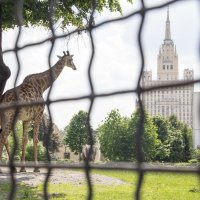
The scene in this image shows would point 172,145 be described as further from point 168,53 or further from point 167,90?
point 167,90

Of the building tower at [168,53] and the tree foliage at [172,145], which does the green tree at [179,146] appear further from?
the building tower at [168,53]

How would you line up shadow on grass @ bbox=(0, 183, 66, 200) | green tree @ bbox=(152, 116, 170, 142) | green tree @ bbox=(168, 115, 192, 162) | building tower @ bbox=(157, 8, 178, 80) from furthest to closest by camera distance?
green tree @ bbox=(152, 116, 170, 142)
green tree @ bbox=(168, 115, 192, 162)
shadow on grass @ bbox=(0, 183, 66, 200)
building tower @ bbox=(157, 8, 178, 80)

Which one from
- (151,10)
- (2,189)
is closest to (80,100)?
(151,10)

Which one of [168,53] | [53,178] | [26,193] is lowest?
[26,193]

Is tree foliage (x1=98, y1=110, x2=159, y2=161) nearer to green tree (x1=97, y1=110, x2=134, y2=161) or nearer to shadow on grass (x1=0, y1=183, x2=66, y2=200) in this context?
green tree (x1=97, y1=110, x2=134, y2=161)

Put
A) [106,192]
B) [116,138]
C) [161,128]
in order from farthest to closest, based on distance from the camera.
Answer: [161,128]
[116,138]
[106,192]

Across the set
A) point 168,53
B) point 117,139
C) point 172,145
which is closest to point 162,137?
point 172,145

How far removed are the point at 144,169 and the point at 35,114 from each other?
4.70m

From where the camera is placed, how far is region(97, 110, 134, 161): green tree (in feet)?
49.8

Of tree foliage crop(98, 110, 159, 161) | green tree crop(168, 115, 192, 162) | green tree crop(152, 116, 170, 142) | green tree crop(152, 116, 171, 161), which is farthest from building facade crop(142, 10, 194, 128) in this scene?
green tree crop(152, 116, 170, 142)

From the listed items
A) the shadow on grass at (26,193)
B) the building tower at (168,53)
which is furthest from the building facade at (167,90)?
the shadow on grass at (26,193)

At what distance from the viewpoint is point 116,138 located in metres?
16.3

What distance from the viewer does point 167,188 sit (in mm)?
6371

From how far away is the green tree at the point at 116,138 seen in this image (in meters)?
15.2
